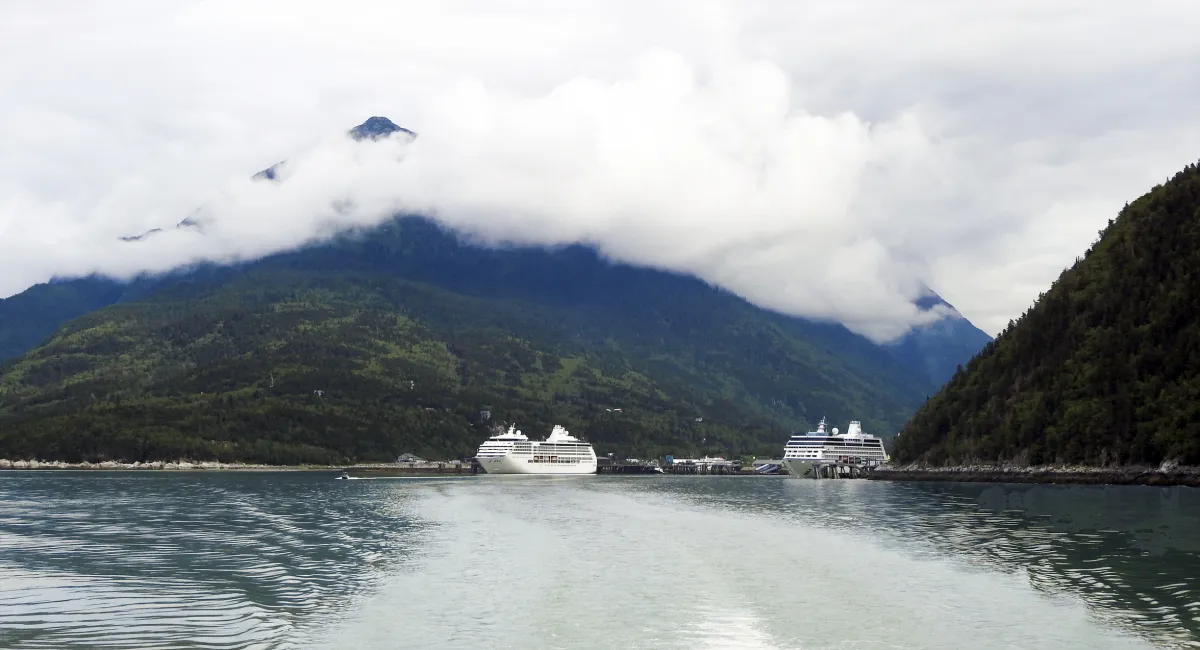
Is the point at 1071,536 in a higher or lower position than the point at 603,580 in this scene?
Answer: higher

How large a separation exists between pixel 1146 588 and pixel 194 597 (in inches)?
1866

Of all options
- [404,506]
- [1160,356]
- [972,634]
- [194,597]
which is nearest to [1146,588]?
[972,634]

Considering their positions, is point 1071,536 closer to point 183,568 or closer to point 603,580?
point 603,580

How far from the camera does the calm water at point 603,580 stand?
42031 mm

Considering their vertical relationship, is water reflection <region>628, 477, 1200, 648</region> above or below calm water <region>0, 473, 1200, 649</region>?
above

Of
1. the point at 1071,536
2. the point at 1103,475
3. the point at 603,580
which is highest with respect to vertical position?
the point at 1103,475

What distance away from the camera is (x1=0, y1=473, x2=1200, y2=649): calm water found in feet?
138

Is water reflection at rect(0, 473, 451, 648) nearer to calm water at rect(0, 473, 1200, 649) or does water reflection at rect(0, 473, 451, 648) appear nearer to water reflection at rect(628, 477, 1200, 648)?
calm water at rect(0, 473, 1200, 649)

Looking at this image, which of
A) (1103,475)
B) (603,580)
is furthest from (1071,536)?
(1103,475)

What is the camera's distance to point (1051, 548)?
72.1 metres

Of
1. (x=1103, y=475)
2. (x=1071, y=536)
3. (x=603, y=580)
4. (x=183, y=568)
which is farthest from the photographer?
(x=1103, y=475)

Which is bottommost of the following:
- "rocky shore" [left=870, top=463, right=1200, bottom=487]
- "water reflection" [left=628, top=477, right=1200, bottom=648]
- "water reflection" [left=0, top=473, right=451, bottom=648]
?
"water reflection" [left=0, top=473, right=451, bottom=648]

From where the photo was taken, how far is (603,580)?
57.5m

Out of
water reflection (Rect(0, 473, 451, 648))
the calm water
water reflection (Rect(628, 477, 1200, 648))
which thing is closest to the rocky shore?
water reflection (Rect(628, 477, 1200, 648))
